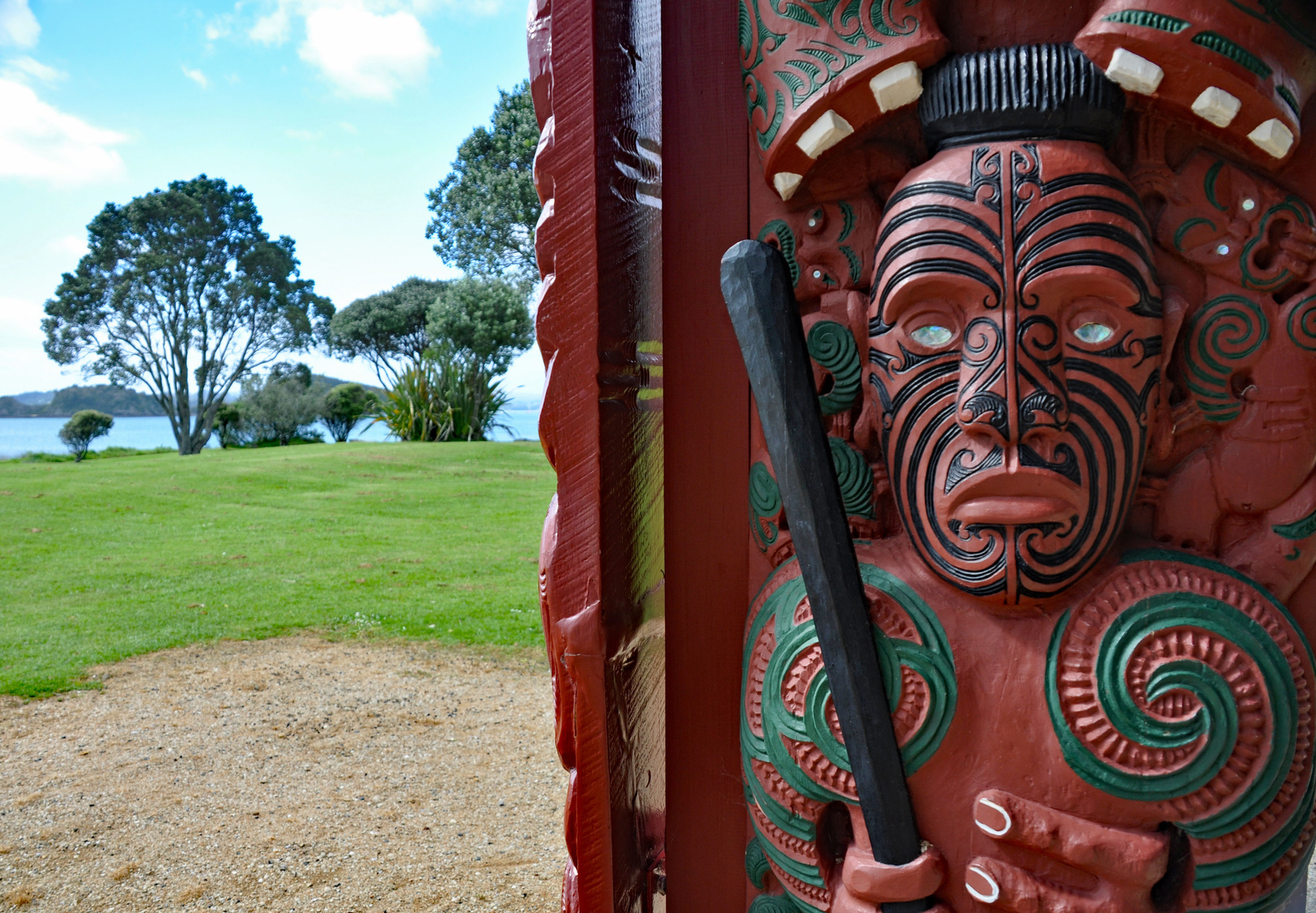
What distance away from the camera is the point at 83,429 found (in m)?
11.8

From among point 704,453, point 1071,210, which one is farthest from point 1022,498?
point 704,453

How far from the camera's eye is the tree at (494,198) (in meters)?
12.2

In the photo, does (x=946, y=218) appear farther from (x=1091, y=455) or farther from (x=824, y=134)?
(x=1091, y=455)

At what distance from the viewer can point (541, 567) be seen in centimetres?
113

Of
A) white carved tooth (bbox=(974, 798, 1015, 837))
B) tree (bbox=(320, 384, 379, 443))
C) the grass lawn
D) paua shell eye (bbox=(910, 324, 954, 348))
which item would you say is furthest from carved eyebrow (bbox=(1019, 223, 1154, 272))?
tree (bbox=(320, 384, 379, 443))

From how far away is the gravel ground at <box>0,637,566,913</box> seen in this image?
2877mm

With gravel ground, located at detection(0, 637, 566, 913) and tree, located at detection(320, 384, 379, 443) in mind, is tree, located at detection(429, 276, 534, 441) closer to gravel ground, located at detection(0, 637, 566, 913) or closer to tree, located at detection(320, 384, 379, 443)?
tree, located at detection(320, 384, 379, 443)

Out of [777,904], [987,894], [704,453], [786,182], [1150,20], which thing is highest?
[1150,20]

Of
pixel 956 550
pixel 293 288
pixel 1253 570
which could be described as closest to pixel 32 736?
pixel 956 550

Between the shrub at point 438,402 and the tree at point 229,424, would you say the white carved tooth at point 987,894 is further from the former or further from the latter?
the tree at point 229,424

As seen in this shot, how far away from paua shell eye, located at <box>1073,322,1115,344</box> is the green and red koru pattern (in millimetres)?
346

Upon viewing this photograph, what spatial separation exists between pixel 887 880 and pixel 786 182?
2.73 feet

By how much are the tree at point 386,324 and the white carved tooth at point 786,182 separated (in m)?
15.9

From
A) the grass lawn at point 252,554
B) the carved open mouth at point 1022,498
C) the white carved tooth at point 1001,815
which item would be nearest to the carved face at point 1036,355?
the carved open mouth at point 1022,498
